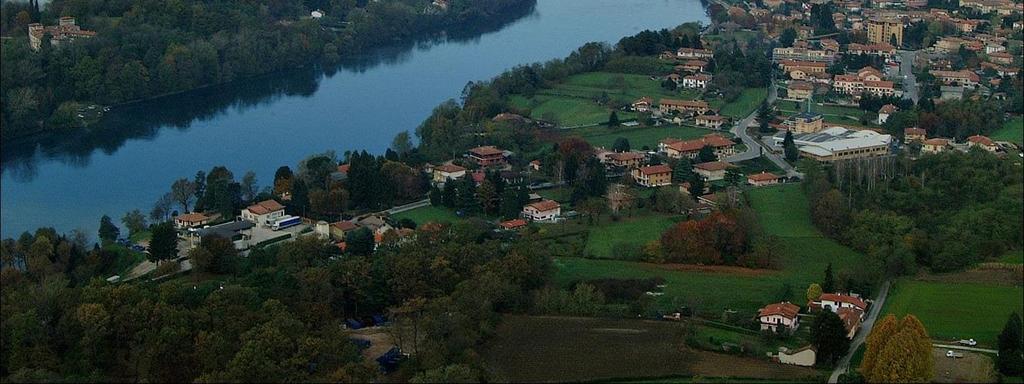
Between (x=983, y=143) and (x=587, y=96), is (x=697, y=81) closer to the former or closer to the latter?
(x=587, y=96)

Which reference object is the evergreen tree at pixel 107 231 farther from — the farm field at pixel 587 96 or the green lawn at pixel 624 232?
the farm field at pixel 587 96

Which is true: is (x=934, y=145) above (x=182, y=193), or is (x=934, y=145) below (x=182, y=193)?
below

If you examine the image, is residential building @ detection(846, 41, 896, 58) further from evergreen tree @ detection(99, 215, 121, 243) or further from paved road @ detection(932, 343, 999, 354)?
evergreen tree @ detection(99, 215, 121, 243)

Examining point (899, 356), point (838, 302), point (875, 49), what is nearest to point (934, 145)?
point (838, 302)

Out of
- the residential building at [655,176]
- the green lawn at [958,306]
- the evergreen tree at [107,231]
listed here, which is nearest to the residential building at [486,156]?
the residential building at [655,176]

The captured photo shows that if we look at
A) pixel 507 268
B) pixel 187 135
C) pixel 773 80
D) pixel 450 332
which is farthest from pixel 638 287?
pixel 773 80

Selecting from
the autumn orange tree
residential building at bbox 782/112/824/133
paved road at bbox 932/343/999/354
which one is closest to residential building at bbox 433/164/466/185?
residential building at bbox 782/112/824/133
